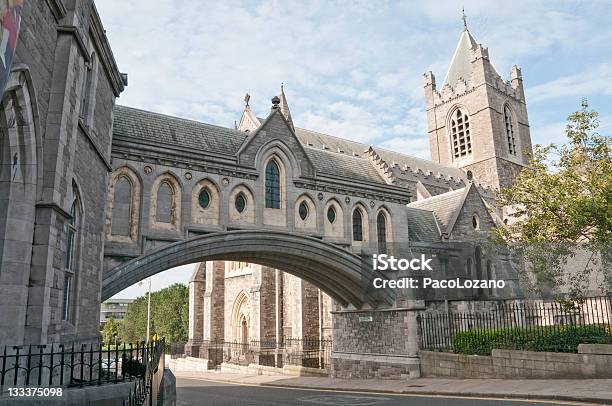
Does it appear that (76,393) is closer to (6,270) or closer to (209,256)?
(6,270)

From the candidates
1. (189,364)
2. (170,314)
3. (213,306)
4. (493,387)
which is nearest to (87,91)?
(493,387)

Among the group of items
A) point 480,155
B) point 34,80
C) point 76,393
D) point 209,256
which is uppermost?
point 480,155

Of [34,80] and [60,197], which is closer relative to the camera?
[34,80]

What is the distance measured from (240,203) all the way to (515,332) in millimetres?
9979

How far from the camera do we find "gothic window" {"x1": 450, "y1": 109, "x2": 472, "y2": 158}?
62.6 meters

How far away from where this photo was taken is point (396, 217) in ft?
66.6

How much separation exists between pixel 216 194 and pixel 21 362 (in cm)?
885

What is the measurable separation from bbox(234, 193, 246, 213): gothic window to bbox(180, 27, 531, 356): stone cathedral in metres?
0.05

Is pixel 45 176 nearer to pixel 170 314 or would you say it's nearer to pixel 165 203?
pixel 165 203

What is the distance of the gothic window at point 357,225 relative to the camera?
19125 millimetres

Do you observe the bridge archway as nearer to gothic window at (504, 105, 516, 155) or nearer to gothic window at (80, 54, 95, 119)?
gothic window at (80, 54, 95, 119)

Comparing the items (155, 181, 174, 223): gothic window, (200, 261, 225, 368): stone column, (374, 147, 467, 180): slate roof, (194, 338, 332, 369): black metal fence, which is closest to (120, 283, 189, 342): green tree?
(200, 261, 225, 368): stone column

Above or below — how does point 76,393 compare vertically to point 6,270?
below

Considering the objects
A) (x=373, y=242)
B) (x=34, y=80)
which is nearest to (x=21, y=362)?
(x=34, y=80)
